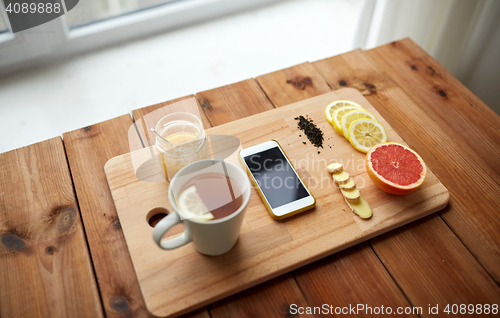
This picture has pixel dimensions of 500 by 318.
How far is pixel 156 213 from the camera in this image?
0.90 metres

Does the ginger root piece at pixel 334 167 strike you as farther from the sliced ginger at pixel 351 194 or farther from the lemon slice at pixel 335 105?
the lemon slice at pixel 335 105

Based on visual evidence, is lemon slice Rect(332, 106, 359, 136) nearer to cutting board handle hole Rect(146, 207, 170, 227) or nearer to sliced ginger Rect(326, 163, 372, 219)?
sliced ginger Rect(326, 163, 372, 219)

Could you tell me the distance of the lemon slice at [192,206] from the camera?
731 mm

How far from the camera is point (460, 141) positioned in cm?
106

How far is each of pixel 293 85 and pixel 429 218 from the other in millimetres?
535

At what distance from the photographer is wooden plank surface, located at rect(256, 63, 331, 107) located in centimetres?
116

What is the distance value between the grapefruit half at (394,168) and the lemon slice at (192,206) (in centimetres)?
39

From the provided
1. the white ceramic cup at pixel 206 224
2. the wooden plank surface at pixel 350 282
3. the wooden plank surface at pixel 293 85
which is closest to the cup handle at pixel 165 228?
the white ceramic cup at pixel 206 224

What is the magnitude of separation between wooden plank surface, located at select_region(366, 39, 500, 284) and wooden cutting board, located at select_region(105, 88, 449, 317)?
77mm

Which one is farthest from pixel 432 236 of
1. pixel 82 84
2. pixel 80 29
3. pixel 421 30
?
pixel 80 29

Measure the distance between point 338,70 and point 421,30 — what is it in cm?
80

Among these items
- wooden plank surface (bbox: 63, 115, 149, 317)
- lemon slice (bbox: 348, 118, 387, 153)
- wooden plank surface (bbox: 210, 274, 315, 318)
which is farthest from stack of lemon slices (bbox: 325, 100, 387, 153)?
wooden plank surface (bbox: 63, 115, 149, 317)

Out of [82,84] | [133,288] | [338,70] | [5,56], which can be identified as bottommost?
[82,84]

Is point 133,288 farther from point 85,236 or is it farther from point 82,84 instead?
point 82,84
